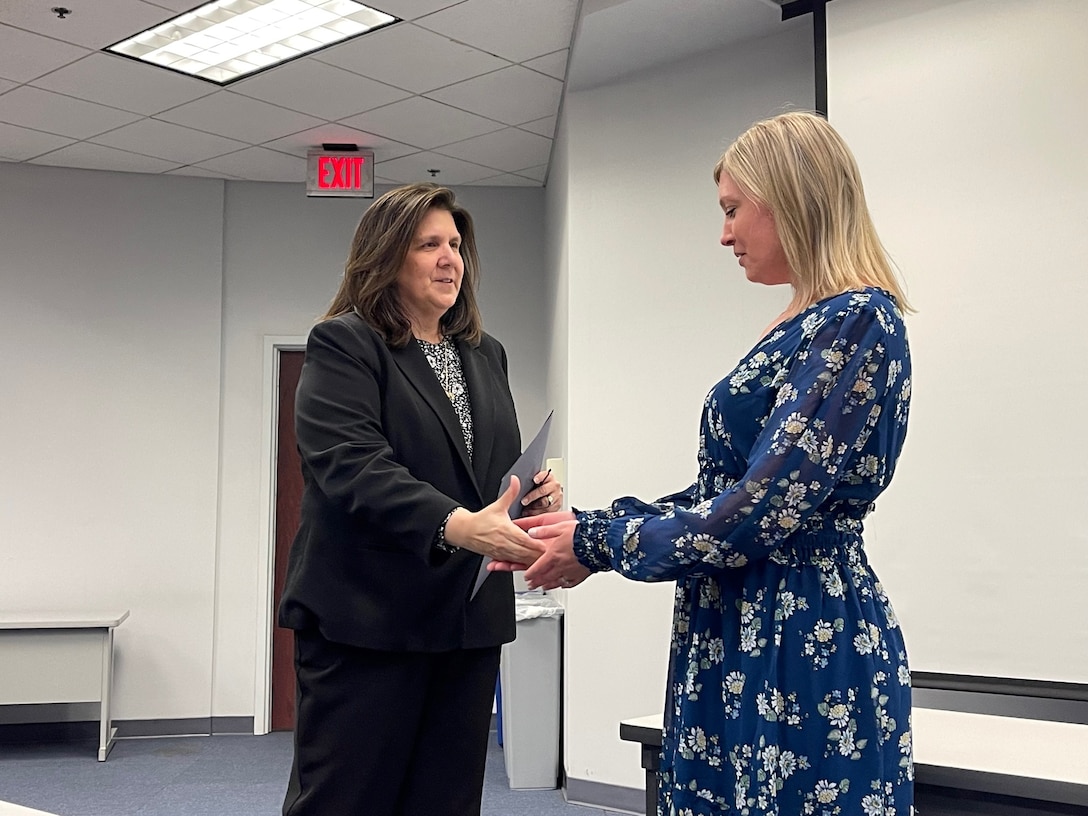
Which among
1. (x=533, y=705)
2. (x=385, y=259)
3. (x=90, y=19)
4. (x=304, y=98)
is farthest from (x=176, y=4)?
(x=533, y=705)

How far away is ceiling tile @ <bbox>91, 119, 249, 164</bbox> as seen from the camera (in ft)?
15.9

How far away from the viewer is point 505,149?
16.9 feet

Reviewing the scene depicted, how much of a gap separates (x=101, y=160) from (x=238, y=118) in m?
1.04


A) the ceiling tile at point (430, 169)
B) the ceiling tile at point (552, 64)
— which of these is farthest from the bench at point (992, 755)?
the ceiling tile at point (430, 169)

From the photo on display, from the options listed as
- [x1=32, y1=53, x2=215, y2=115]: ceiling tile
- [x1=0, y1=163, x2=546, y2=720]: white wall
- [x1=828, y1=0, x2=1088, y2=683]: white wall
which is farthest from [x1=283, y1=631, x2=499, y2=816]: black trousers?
[x1=0, y1=163, x2=546, y2=720]: white wall

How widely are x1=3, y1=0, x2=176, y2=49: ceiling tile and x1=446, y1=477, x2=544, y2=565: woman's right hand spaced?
2.71 meters

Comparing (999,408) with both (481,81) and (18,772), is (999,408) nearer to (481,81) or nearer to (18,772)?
(481,81)

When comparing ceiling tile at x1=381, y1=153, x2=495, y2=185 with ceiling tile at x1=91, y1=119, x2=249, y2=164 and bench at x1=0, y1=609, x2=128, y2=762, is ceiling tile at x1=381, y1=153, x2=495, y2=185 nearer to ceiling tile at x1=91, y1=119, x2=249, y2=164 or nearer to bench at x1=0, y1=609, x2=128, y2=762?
ceiling tile at x1=91, y1=119, x2=249, y2=164

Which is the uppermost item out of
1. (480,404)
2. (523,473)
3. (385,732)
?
(480,404)

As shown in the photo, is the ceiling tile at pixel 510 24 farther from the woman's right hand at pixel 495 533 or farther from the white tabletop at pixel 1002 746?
the white tabletop at pixel 1002 746

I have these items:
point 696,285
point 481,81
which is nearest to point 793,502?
point 696,285

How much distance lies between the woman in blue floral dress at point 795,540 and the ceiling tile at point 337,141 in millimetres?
3845

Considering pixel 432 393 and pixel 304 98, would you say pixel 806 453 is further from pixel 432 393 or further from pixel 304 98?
pixel 304 98

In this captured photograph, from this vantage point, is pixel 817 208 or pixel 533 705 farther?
pixel 533 705
